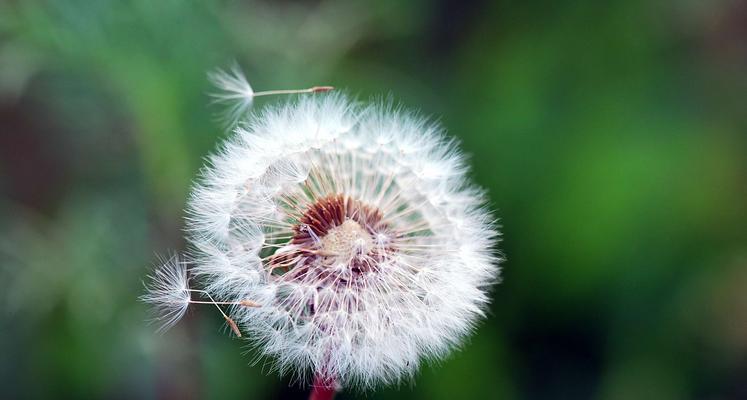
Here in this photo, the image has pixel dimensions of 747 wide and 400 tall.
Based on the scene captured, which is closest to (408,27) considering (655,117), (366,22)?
(366,22)

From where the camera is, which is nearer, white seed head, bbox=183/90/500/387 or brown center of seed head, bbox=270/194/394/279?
white seed head, bbox=183/90/500/387

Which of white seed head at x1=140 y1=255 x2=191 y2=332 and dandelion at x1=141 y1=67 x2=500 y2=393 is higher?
dandelion at x1=141 y1=67 x2=500 y2=393

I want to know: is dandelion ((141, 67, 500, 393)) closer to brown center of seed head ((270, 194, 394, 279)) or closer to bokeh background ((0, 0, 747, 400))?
brown center of seed head ((270, 194, 394, 279))

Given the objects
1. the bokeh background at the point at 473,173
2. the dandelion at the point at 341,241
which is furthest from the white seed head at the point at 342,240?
the bokeh background at the point at 473,173

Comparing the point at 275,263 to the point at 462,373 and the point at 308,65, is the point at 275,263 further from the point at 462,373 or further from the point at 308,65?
the point at 462,373

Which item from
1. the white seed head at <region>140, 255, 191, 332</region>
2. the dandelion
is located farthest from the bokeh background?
the white seed head at <region>140, 255, 191, 332</region>

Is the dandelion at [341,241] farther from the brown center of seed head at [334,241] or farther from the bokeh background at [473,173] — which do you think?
the bokeh background at [473,173]

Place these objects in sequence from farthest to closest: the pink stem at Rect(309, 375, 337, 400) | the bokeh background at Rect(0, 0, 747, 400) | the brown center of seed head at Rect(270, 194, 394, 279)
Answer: the bokeh background at Rect(0, 0, 747, 400) < the brown center of seed head at Rect(270, 194, 394, 279) < the pink stem at Rect(309, 375, 337, 400)
